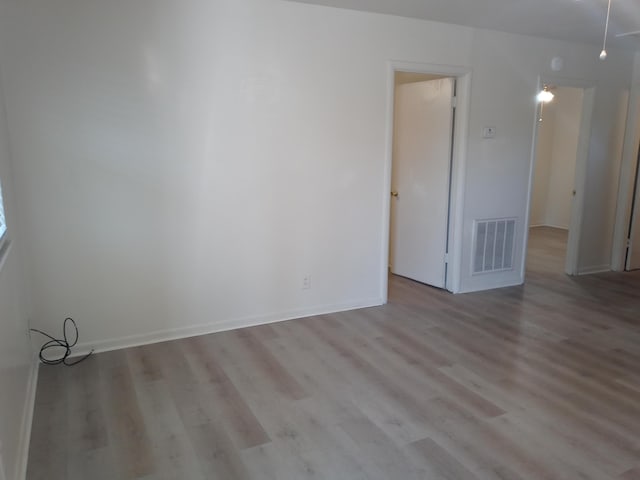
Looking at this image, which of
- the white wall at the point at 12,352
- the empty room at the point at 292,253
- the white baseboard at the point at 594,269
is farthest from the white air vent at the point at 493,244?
the white wall at the point at 12,352

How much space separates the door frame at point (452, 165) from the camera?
13.3 ft

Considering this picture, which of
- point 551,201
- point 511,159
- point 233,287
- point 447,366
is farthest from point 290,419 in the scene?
point 551,201

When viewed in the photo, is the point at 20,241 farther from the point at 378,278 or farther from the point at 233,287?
the point at 378,278

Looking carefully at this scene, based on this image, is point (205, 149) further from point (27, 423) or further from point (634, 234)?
point (634, 234)

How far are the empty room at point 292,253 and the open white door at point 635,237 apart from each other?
88 centimetres

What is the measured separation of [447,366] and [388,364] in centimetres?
40

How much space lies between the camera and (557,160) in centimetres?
827

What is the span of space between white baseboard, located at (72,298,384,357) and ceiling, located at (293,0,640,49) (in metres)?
2.48

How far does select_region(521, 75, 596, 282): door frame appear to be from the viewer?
482cm

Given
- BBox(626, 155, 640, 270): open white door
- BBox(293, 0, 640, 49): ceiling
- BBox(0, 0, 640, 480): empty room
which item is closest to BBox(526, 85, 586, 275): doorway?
BBox(626, 155, 640, 270): open white door

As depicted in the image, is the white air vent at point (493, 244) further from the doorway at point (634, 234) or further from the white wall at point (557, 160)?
the white wall at point (557, 160)

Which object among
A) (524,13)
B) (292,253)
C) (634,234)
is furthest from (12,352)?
(634,234)

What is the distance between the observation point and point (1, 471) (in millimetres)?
1604

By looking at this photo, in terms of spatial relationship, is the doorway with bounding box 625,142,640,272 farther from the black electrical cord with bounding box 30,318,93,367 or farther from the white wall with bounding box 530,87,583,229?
the black electrical cord with bounding box 30,318,93,367
